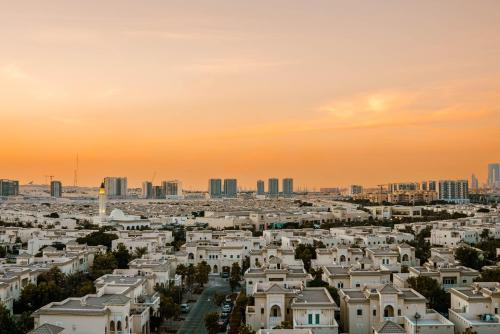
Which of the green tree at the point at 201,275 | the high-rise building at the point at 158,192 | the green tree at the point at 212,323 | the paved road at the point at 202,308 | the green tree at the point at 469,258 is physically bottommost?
the paved road at the point at 202,308

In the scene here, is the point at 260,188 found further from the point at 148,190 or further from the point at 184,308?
the point at 184,308

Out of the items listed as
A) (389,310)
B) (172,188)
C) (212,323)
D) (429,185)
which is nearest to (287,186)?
(172,188)

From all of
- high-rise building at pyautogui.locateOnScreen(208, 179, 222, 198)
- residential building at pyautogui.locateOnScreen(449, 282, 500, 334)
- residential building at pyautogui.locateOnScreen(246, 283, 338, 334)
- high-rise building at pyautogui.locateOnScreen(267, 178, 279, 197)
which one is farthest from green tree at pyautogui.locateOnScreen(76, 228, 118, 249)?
high-rise building at pyautogui.locateOnScreen(267, 178, 279, 197)

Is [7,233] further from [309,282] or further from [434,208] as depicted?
[434,208]

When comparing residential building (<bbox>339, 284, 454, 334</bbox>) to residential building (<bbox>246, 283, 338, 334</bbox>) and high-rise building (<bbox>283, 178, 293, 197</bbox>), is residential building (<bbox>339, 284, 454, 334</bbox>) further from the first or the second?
high-rise building (<bbox>283, 178, 293, 197</bbox>)

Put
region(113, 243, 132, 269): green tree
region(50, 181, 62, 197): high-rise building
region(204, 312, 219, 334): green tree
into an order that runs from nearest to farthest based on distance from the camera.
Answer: region(204, 312, 219, 334): green tree, region(113, 243, 132, 269): green tree, region(50, 181, 62, 197): high-rise building

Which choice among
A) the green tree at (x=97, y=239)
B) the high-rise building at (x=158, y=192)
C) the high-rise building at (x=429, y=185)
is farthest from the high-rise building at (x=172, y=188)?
the green tree at (x=97, y=239)

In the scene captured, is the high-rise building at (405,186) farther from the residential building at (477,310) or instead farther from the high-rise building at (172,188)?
the residential building at (477,310)
